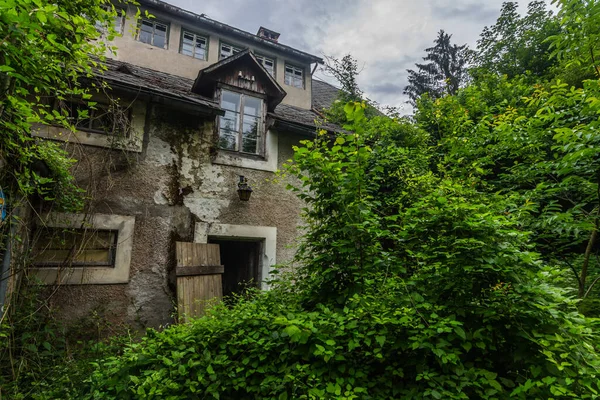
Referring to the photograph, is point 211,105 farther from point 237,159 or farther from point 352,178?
point 352,178

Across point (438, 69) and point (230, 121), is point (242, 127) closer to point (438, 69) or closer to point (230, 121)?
point (230, 121)

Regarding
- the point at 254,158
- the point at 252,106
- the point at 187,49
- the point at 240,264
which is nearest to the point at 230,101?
the point at 252,106

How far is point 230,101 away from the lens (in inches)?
244

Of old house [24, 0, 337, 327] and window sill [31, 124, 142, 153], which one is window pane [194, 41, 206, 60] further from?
window sill [31, 124, 142, 153]

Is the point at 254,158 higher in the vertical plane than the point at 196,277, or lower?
higher

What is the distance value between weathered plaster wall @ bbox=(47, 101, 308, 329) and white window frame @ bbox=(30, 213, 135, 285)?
3.3 inches

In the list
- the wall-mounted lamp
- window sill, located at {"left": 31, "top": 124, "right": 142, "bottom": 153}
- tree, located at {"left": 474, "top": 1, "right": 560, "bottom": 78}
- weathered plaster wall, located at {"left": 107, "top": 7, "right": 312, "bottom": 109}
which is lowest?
the wall-mounted lamp

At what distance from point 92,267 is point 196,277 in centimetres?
148

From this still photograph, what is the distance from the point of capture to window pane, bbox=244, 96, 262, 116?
20.7ft

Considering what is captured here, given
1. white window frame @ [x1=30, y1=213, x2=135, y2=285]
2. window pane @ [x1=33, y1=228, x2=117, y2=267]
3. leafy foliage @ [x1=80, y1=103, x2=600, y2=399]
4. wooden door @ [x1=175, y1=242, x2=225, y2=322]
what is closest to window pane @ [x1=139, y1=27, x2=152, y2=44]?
white window frame @ [x1=30, y1=213, x2=135, y2=285]

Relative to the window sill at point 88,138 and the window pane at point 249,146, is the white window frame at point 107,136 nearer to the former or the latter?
the window sill at point 88,138

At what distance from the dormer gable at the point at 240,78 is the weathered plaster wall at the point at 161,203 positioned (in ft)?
3.30

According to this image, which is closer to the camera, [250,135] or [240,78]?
[250,135]

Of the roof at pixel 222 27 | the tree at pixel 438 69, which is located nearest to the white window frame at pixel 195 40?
the roof at pixel 222 27
